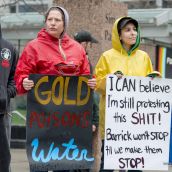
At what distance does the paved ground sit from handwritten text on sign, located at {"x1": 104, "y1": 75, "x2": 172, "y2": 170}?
10.3ft

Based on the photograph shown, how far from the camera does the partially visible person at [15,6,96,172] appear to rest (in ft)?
19.8

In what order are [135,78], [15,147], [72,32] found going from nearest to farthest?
[135,78] → [72,32] → [15,147]

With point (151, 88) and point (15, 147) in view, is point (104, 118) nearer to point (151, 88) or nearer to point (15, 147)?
point (151, 88)

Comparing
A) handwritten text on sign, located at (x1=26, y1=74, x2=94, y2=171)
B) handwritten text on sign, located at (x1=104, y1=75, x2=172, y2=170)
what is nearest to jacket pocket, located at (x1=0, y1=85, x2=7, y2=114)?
handwritten text on sign, located at (x1=26, y1=74, x2=94, y2=171)

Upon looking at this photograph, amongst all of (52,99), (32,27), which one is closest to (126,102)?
(52,99)

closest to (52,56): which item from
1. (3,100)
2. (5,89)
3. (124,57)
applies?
(5,89)

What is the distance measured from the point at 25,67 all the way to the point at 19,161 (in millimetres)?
5091

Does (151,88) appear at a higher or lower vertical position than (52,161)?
higher

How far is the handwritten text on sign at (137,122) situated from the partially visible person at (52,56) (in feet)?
1.22

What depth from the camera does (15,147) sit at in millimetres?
13047

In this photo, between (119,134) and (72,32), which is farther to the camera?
(72,32)

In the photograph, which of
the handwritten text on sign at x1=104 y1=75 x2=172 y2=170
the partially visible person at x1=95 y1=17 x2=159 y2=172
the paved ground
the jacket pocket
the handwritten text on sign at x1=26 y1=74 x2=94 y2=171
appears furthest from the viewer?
the paved ground

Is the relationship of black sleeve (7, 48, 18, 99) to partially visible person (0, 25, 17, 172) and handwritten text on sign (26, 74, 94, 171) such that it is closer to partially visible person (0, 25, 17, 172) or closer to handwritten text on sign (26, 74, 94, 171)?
partially visible person (0, 25, 17, 172)

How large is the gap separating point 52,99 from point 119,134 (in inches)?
32.1
